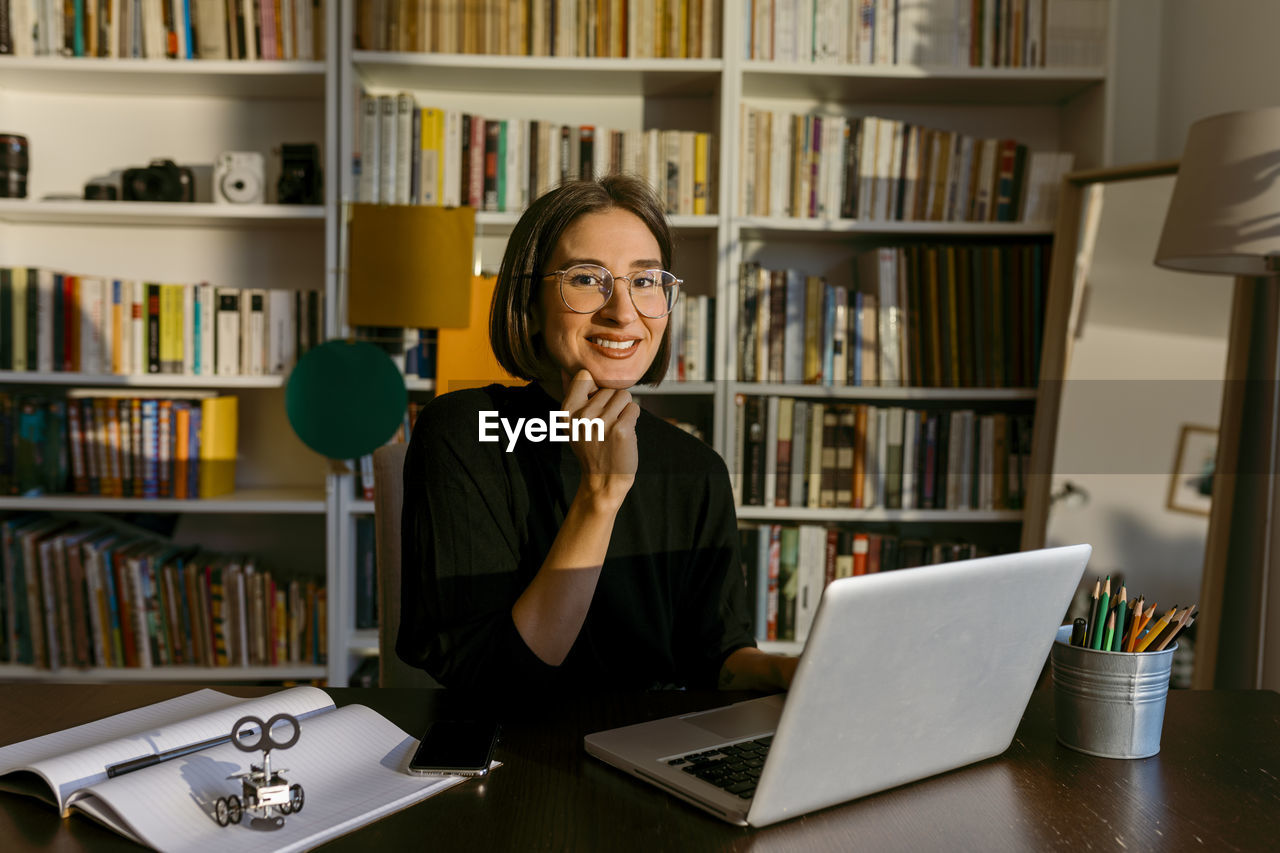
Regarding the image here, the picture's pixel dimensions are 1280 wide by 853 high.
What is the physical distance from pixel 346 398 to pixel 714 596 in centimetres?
131

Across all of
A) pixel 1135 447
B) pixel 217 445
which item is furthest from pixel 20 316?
pixel 1135 447

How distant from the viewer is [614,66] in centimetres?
232

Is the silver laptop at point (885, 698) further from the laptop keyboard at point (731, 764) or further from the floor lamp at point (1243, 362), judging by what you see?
the floor lamp at point (1243, 362)

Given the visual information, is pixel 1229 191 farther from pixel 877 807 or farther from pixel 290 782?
pixel 290 782

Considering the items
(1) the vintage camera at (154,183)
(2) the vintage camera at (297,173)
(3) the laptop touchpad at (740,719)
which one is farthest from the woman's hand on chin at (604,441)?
(1) the vintage camera at (154,183)

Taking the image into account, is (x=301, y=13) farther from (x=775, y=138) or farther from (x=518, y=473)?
(x=518, y=473)

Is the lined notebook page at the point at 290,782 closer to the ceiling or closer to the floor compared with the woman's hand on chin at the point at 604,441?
closer to the floor

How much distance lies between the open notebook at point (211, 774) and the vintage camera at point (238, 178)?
72.5 inches

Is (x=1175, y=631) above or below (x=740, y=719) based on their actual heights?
above

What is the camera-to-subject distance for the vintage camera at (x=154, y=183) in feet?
7.89

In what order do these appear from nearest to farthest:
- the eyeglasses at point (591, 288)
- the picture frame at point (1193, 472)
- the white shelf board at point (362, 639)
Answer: the eyeglasses at point (591, 288)
the picture frame at point (1193, 472)
the white shelf board at point (362, 639)

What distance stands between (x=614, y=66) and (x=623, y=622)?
5.25 ft

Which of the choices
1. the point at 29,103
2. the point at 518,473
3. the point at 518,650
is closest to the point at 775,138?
the point at 518,473

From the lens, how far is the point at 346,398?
2.22m
